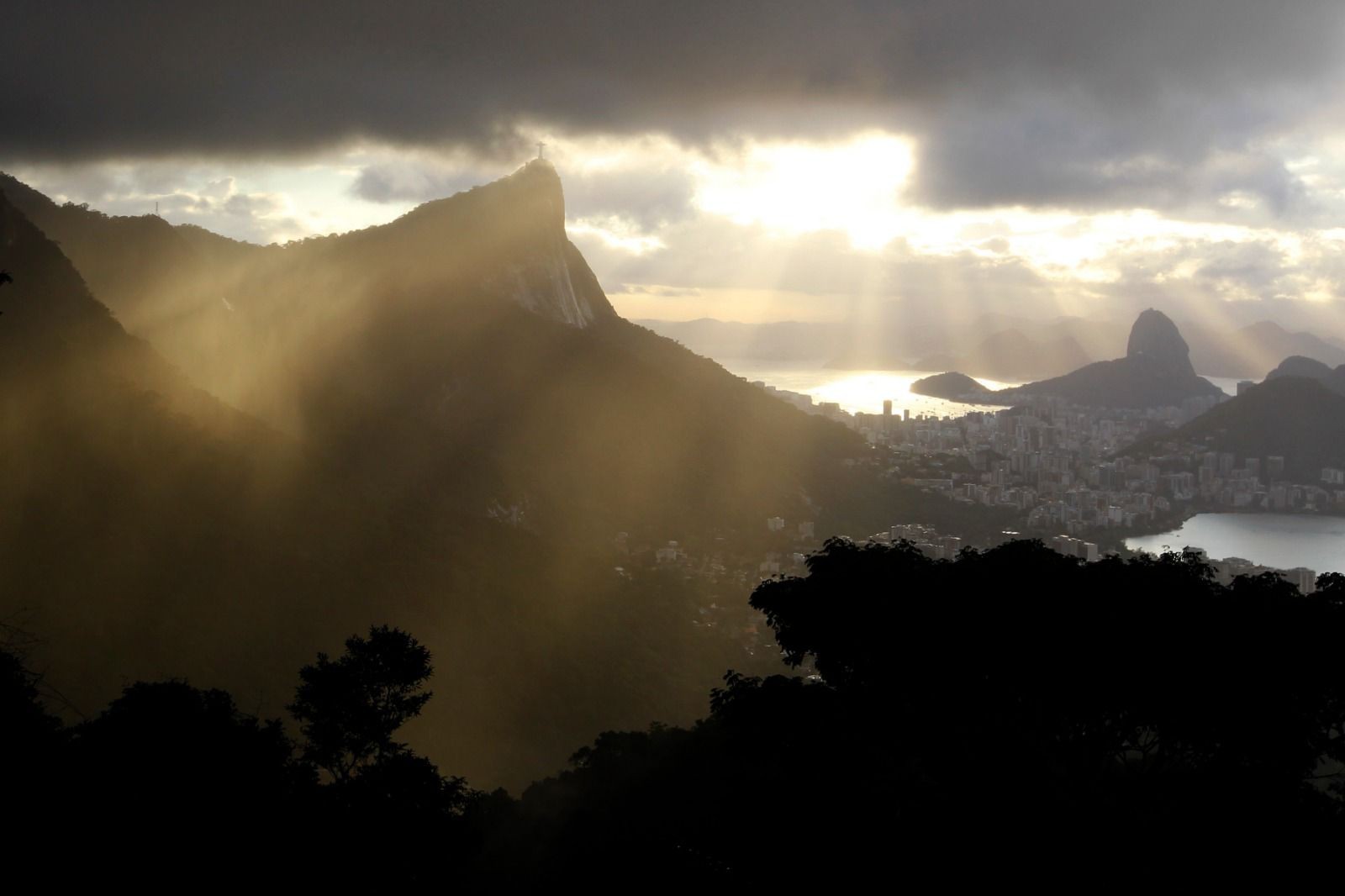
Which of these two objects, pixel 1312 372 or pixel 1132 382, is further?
pixel 1132 382

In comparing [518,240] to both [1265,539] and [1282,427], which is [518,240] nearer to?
[1265,539]

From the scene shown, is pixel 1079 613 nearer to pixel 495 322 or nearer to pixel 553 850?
pixel 553 850

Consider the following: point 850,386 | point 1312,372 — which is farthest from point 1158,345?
point 850,386

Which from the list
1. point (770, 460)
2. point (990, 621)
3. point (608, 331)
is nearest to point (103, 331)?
point (990, 621)

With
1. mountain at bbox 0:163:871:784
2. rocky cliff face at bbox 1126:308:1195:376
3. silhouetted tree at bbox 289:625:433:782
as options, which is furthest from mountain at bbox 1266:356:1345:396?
silhouetted tree at bbox 289:625:433:782

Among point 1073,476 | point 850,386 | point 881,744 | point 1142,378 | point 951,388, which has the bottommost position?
point 881,744

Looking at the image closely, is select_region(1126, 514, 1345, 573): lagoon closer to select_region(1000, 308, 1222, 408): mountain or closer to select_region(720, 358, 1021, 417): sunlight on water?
select_region(720, 358, 1021, 417): sunlight on water
